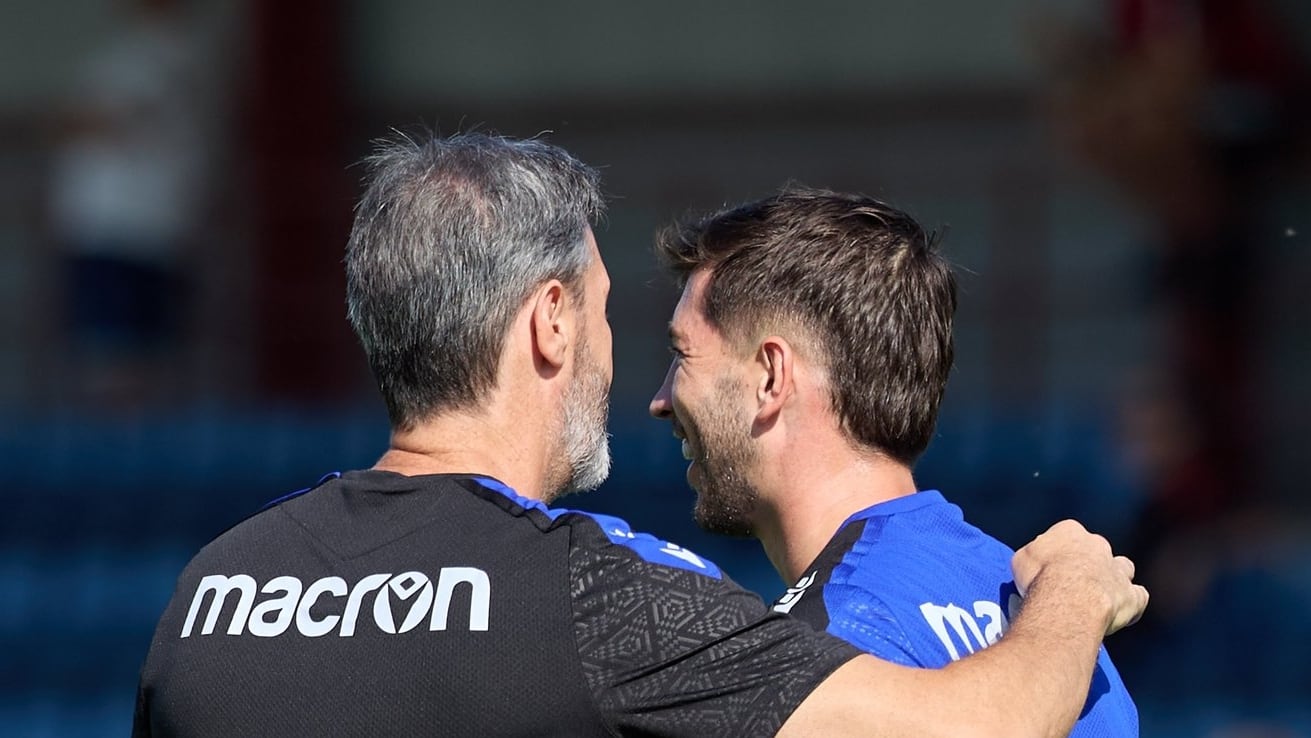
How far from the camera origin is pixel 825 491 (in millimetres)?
2756

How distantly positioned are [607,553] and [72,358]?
7.61 meters

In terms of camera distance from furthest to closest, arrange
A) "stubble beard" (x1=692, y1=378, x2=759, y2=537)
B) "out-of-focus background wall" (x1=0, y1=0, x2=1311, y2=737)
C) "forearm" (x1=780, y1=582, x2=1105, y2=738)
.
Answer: "out-of-focus background wall" (x1=0, y1=0, x2=1311, y2=737), "stubble beard" (x1=692, y1=378, x2=759, y2=537), "forearm" (x1=780, y1=582, x2=1105, y2=738)

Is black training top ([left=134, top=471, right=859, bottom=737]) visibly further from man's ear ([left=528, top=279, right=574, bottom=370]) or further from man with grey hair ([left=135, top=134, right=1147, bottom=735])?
man's ear ([left=528, top=279, right=574, bottom=370])

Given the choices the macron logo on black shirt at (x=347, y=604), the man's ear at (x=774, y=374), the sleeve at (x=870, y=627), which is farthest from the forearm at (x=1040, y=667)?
the macron logo on black shirt at (x=347, y=604)

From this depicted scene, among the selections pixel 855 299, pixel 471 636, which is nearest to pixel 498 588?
pixel 471 636

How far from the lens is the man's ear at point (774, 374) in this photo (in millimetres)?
2746

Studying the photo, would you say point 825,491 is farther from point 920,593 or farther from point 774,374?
point 920,593

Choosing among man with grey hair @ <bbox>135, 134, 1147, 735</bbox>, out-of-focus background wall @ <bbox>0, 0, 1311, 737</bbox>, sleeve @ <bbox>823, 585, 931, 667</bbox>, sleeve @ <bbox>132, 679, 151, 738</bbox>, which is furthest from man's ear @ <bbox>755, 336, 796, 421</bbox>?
out-of-focus background wall @ <bbox>0, 0, 1311, 737</bbox>

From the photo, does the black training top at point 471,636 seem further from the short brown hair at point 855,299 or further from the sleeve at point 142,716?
the short brown hair at point 855,299

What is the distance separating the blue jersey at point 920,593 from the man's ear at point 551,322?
1.57 ft

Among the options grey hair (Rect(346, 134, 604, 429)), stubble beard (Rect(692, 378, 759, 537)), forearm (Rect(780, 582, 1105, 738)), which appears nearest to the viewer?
forearm (Rect(780, 582, 1105, 738))

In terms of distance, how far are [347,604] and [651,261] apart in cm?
749

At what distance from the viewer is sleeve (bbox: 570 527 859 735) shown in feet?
7.22

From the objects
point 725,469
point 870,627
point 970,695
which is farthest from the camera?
point 725,469
